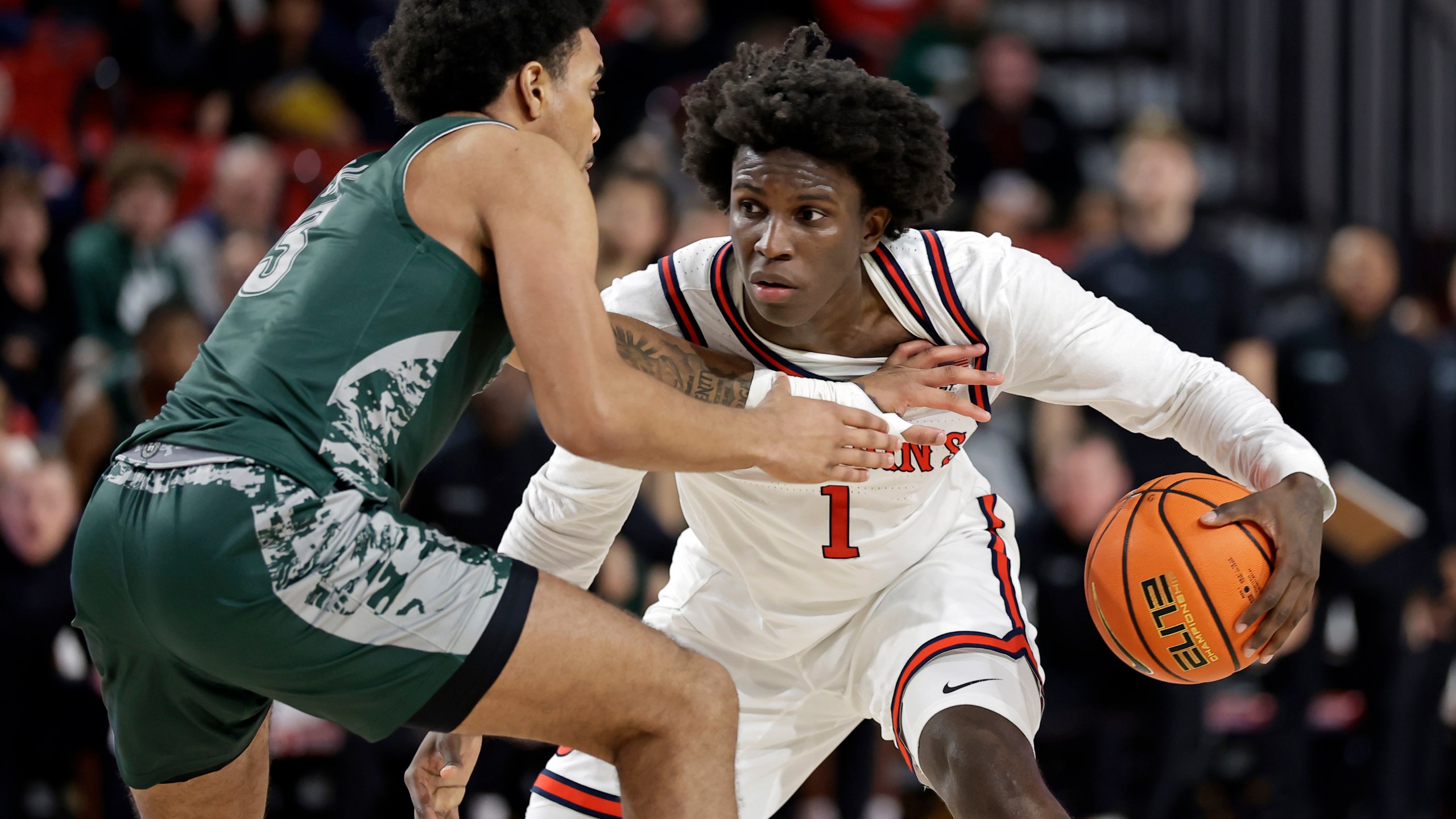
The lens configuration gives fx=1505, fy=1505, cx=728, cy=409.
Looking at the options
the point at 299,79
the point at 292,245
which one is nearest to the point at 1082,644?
the point at 292,245

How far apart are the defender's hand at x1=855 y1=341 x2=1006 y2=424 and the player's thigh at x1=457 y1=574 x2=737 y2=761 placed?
0.91 metres

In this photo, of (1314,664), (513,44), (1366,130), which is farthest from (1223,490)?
(1366,130)

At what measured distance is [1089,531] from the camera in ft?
19.7

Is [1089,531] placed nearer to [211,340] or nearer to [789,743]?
[789,743]

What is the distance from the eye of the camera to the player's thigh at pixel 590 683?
7.91ft

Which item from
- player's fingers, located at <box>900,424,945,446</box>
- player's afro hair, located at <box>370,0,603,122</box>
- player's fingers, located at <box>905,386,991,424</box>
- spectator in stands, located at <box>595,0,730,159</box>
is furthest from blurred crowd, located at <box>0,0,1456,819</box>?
player's afro hair, located at <box>370,0,603,122</box>

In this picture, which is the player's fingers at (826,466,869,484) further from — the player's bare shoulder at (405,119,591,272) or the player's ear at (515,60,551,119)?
the player's ear at (515,60,551,119)

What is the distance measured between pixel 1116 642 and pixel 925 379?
0.73 metres

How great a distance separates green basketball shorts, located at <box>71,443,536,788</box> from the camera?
2.37 meters

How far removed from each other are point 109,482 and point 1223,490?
2.25m

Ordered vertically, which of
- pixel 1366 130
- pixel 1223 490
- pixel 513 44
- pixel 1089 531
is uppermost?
pixel 513 44

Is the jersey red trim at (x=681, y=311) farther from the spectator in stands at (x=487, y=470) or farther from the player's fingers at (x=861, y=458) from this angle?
the spectator in stands at (x=487, y=470)

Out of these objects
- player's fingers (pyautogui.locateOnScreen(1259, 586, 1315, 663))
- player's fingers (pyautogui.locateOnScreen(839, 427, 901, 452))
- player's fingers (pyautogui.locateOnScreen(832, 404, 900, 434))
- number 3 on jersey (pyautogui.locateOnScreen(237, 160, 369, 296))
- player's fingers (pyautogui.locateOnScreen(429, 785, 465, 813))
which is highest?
number 3 on jersey (pyautogui.locateOnScreen(237, 160, 369, 296))

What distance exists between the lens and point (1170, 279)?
251 inches
